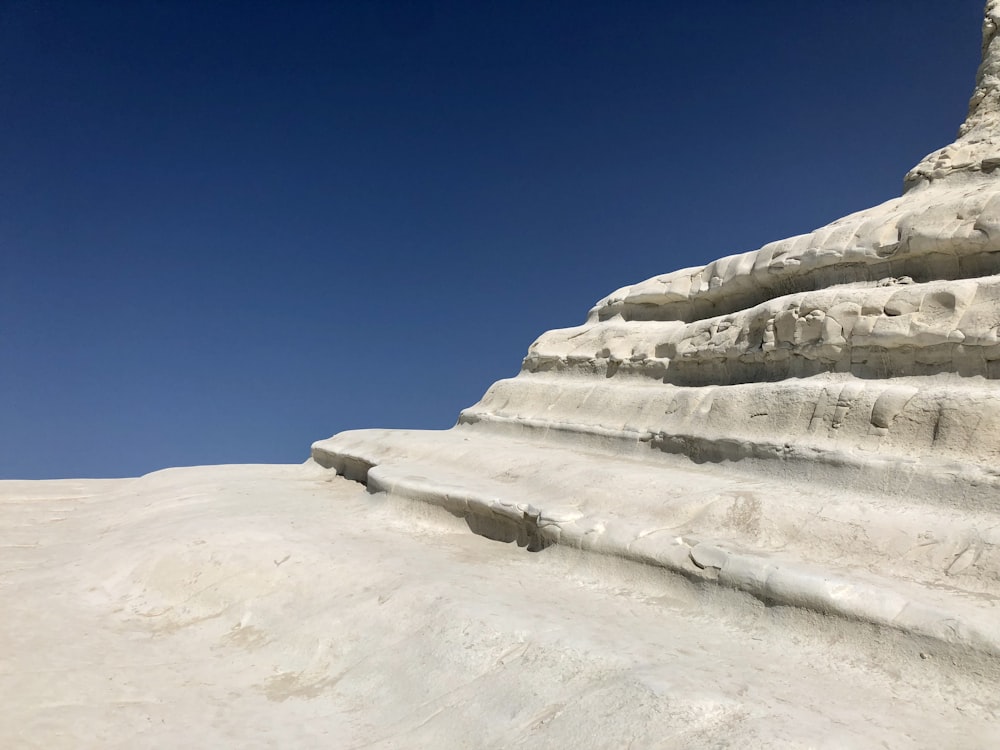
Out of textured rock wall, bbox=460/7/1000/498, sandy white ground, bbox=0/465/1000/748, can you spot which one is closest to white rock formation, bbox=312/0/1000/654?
textured rock wall, bbox=460/7/1000/498

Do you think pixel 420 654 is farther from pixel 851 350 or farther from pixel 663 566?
pixel 851 350

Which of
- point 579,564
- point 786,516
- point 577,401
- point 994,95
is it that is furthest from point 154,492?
point 994,95

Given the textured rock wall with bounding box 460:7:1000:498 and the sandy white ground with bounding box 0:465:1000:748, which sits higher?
the textured rock wall with bounding box 460:7:1000:498

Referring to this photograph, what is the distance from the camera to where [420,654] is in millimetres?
4812

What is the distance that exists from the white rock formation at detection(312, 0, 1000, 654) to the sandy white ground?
270mm

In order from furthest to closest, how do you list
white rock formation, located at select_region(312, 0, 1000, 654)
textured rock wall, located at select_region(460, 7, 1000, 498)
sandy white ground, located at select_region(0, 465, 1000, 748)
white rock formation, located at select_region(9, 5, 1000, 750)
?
1. textured rock wall, located at select_region(460, 7, 1000, 498)
2. white rock formation, located at select_region(312, 0, 1000, 654)
3. white rock formation, located at select_region(9, 5, 1000, 750)
4. sandy white ground, located at select_region(0, 465, 1000, 748)

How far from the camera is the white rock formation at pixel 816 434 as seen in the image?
14.6 feet

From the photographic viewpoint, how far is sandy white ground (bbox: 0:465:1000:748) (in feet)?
11.5

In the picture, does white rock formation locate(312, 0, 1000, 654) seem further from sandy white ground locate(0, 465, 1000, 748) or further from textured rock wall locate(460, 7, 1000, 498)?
sandy white ground locate(0, 465, 1000, 748)

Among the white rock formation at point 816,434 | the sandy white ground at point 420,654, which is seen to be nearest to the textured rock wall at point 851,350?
the white rock formation at point 816,434

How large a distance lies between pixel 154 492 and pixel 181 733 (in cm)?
718

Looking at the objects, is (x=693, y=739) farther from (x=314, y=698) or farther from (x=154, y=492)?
(x=154, y=492)

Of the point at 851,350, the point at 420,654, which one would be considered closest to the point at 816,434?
the point at 851,350

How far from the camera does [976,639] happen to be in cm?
358
